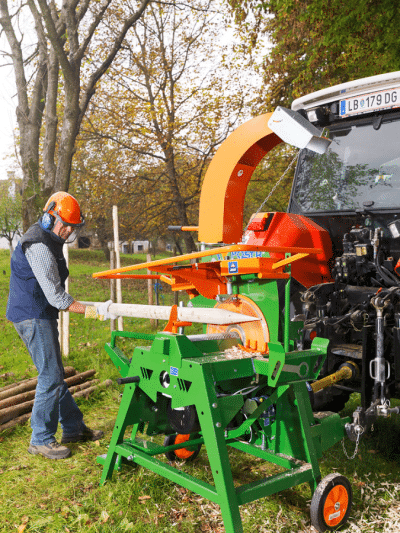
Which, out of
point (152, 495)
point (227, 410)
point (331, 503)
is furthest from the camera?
point (152, 495)

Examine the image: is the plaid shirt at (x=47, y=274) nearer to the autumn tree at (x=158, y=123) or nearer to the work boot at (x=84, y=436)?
the work boot at (x=84, y=436)

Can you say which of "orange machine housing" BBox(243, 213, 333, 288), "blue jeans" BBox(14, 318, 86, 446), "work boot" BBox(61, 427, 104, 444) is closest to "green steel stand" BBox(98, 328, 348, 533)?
"blue jeans" BBox(14, 318, 86, 446)

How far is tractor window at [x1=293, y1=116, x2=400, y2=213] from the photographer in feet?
13.6

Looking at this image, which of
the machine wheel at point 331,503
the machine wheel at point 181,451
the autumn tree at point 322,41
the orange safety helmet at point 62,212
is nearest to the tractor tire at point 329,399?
the machine wheel at point 331,503

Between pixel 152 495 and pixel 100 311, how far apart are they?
137 centimetres

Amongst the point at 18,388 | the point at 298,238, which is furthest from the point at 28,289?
the point at 298,238

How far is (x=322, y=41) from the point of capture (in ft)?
30.6

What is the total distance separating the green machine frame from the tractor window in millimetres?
1577

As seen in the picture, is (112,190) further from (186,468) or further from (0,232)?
(0,232)

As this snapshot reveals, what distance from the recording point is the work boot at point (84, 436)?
4.43 m

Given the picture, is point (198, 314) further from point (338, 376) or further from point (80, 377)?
point (80, 377)

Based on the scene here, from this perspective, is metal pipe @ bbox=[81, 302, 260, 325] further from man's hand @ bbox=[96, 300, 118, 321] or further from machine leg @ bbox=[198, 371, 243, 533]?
man's hand @ bbox=[96, 300, 118, 321]

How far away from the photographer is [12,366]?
6.65 meters

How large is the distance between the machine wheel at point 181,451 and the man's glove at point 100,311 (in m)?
1.08
